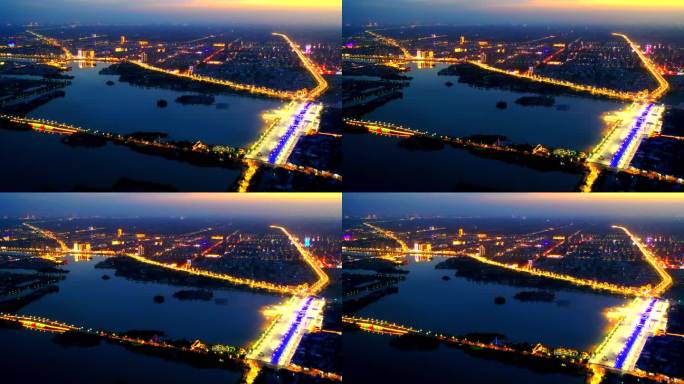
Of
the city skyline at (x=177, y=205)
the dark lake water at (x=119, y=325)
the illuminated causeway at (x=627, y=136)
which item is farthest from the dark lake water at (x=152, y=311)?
the illuminated causeway at (x=627, y=136)

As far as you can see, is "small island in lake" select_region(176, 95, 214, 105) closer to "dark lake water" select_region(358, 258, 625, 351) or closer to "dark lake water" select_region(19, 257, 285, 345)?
"dark lake water" select_region(19, 257, 285, 345)

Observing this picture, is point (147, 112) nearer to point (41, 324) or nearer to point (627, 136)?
point (41, 324)

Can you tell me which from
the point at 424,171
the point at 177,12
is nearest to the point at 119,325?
the point at 177,12

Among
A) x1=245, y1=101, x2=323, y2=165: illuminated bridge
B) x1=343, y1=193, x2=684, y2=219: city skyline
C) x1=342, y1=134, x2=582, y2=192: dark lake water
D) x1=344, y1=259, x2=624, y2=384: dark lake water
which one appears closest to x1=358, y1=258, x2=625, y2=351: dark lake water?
x1=344, y1=259, x2=624, y2=384: dark lake water

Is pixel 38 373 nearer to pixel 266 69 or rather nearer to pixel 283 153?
pixel 283 153

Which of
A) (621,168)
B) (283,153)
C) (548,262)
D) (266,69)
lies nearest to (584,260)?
(548,262)
